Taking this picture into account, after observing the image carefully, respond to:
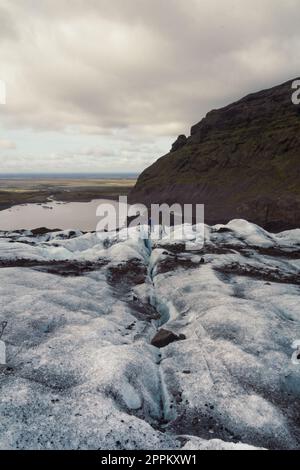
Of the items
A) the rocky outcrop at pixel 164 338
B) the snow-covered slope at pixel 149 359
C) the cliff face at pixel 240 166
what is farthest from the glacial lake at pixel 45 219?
the rocky outcrop at pixel 164 338

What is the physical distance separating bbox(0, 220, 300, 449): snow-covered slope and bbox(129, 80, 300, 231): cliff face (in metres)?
61.5

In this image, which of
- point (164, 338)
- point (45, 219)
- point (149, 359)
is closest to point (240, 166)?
point (45, 219)

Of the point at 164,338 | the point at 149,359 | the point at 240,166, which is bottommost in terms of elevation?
the point at 149,359

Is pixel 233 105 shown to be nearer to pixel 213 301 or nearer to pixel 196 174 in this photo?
pixel 196 174

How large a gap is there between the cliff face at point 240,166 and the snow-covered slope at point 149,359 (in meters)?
61.5

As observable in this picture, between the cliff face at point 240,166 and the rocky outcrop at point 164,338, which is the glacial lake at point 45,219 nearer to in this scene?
the cliff face at point 240,166

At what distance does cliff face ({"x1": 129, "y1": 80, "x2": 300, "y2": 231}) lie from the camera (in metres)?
102

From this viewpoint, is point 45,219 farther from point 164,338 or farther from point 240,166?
point 164,338

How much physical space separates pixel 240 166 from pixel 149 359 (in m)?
124

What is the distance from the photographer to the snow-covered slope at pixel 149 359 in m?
15.2

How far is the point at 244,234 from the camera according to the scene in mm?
59906

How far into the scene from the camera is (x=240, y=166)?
440 feet

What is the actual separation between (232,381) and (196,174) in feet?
438
